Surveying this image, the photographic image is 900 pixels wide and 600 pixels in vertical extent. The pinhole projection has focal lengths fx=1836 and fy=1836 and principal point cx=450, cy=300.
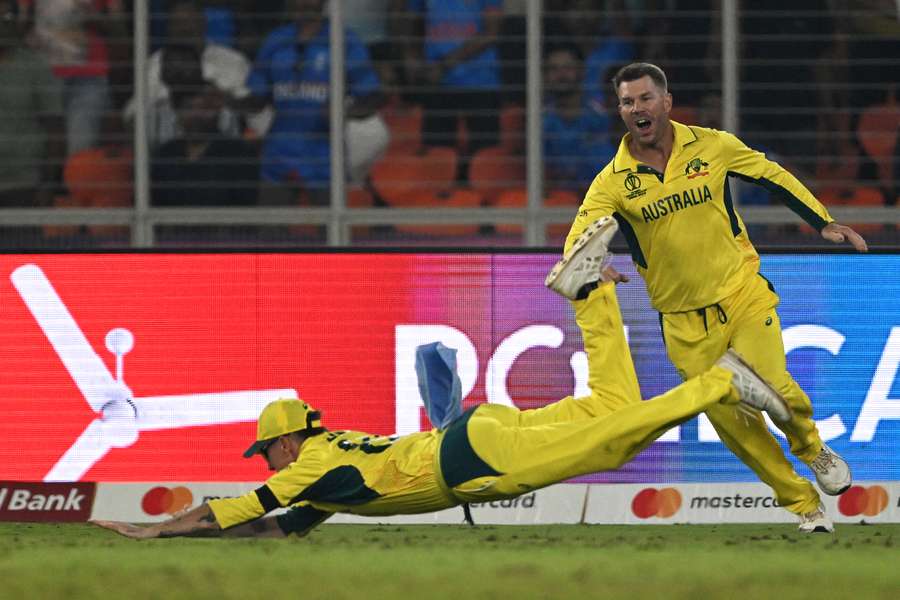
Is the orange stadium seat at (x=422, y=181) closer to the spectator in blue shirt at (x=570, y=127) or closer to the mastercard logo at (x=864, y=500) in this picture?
the spectator in blue shirt at (x=570, y=127)

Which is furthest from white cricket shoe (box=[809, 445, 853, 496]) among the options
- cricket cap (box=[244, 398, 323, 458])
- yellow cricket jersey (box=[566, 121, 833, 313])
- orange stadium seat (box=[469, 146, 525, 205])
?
orange stadium seat (box=[469, 146, 525, 205])

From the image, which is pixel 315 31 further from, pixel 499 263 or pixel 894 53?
pixel 894 53

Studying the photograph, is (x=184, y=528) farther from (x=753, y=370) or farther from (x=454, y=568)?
(x=753, y=370)

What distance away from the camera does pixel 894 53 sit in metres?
11.0

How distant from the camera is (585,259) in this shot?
7.70 m

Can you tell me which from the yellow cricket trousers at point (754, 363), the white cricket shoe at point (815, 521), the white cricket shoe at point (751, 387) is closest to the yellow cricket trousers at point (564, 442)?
the white cricket shoe at point (751, 387)

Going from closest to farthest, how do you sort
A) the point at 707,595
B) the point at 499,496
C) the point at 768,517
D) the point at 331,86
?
the point at 707,595 → the point at 499,496 → the point at 768,517 → the point at 331,86

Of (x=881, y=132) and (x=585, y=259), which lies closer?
(x=585, y=259)

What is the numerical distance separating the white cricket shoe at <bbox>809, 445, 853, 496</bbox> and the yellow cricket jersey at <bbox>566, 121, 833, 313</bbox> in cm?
84

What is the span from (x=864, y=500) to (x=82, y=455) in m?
4.01

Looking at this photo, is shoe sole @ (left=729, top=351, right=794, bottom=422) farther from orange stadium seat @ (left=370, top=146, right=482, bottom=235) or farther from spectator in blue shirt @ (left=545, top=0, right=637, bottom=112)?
spectator in blue shirt @ (left=545, top=0, right=637, bottom=112)

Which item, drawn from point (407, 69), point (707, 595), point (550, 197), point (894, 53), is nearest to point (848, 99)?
point (894, 53)

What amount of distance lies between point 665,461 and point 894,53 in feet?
10.5

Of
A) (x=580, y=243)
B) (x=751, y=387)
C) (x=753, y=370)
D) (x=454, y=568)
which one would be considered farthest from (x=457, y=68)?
(x=454, y=568)
